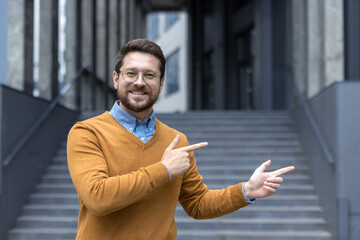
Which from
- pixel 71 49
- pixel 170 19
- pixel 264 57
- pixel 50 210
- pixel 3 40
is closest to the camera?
pixel 50 210

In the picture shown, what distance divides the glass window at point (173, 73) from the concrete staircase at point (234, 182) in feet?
65.2

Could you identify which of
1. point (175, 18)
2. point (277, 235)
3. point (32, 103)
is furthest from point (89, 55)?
point (175, 18)

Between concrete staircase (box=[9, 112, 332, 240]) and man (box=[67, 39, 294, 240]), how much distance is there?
4069 millimetres

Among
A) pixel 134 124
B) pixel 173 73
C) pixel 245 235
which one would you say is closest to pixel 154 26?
pixel 173 73

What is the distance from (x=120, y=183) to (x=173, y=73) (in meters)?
28.6

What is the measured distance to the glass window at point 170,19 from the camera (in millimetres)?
28359

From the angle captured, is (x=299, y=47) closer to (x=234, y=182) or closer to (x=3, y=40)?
(x=234, y=182)

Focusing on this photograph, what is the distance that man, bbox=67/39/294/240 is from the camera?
67.3 inches

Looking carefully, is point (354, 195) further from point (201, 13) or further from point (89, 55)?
point (201, 13)

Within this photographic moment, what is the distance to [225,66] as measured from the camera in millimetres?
17531

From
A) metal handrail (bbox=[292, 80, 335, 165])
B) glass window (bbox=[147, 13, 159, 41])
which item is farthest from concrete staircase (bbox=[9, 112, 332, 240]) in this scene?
glass window (bbox=[147, 13, 159, 41])

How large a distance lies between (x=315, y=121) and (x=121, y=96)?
18.5ft

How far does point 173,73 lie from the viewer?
1185 inches

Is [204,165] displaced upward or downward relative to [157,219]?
downward
